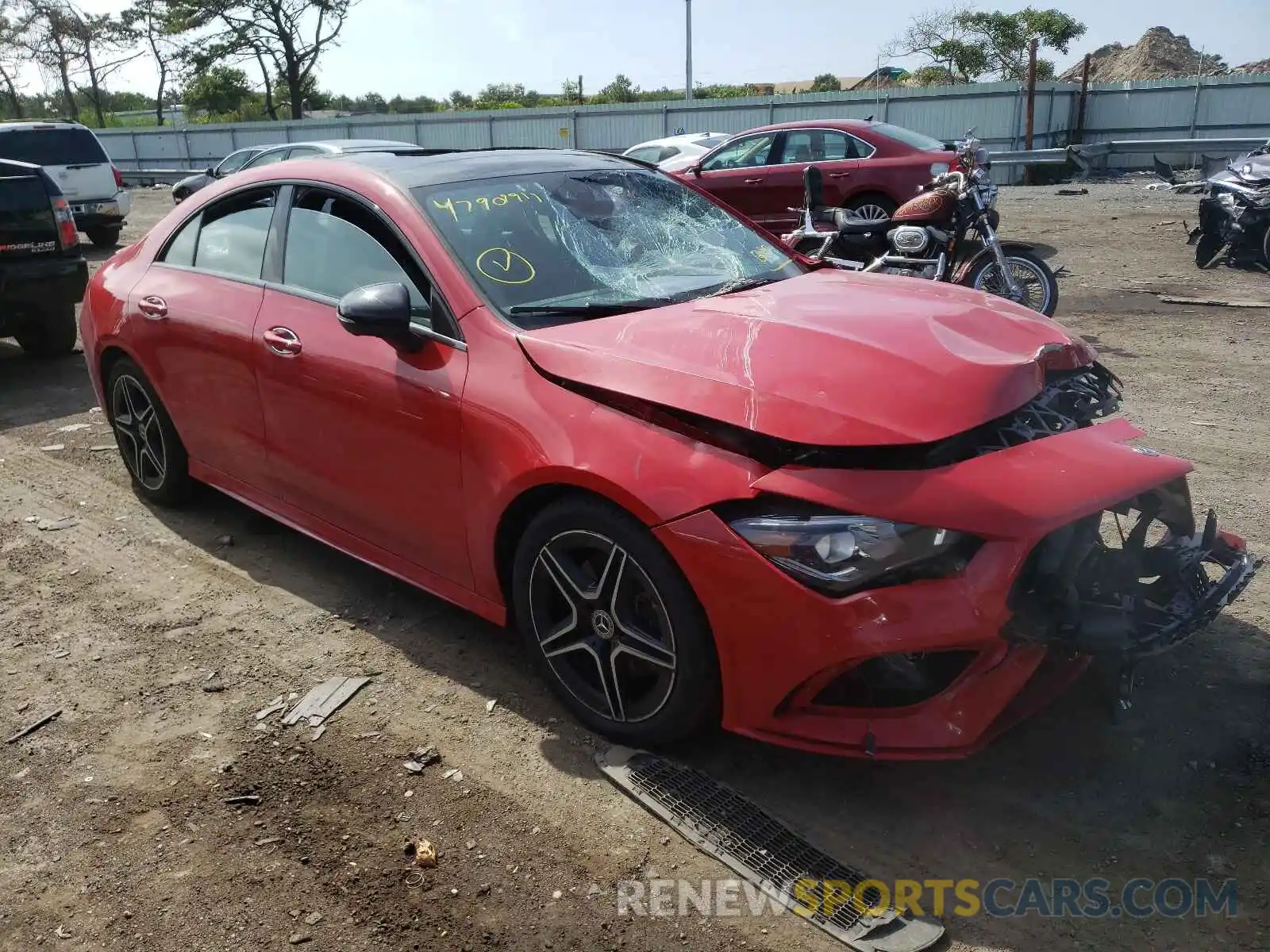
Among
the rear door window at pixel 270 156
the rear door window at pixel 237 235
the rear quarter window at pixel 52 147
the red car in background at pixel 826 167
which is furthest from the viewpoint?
the rear quarter window at pixel 52 147

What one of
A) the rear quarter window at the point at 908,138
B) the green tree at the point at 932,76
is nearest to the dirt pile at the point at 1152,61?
the green tree at the point at 932,76

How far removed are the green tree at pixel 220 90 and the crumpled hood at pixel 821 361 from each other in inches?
2193

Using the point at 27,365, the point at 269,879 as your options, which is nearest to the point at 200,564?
the point at 269,879

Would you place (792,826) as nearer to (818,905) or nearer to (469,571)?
(818,905)

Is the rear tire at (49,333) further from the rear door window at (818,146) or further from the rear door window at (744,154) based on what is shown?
the rear door window at (818,146)

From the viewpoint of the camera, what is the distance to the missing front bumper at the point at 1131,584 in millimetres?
2643

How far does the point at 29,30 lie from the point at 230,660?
60415mm

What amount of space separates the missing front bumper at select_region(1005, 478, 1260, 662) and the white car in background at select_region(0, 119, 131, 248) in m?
16.0

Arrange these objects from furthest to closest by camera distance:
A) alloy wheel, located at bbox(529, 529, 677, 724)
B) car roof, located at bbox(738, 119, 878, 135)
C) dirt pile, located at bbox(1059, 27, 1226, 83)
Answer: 1. dirt pile, located at bbox(1059, 27, 1226, 83)
2. car roof, located at bbox(738, 119, 878, 135)
3. alloy wheel, located at bbox(529, 529, 677, 724)

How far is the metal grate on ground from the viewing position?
2432 millimetres

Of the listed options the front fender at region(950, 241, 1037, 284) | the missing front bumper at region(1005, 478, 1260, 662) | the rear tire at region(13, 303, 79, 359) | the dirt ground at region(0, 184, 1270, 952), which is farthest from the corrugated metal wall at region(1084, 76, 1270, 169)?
the missing front bumper at region(1005, 478, 1260, 662)

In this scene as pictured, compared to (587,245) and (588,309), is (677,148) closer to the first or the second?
(587,245)

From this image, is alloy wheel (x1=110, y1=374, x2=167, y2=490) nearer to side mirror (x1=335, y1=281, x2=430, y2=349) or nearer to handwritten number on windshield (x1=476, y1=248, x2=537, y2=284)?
side mirror (x1=335, y1=281, x2=430, y2=349)
